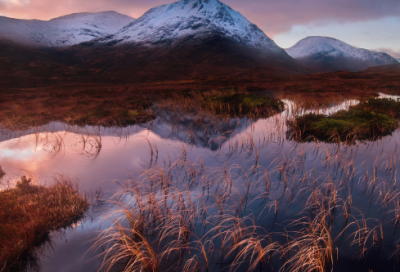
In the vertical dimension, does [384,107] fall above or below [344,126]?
above

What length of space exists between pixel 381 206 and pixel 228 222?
3857 mm

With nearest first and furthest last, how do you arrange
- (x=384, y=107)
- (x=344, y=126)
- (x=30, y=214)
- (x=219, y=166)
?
1. (x=30, y=214)
2. (x=219, y=166)
3. (x=344, y=126)
4. (x=384, y=107)

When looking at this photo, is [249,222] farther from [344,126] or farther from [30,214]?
[344,126]

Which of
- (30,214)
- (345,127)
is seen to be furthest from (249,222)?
(345,127)

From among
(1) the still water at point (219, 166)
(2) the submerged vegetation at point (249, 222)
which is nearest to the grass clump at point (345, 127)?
(1) the still water at point (219, 166)

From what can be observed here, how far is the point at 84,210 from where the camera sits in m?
5.31

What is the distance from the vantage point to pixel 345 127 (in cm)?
1066

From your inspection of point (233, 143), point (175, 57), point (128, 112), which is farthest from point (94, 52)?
point (233, 143)

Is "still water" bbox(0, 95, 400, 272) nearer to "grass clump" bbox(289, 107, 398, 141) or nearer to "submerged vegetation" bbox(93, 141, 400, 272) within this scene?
"submerged vegetation" bbox(93, 141, 400, 272)

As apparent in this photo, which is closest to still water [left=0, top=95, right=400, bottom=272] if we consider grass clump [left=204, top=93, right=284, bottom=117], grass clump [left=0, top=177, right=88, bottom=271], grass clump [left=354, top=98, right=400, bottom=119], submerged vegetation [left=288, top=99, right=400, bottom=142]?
grass clump [left=0, top=177, right=88, bottom=271]

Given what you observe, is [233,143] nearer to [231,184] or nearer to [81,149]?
[231,184]

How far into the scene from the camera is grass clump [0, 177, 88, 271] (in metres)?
3.89

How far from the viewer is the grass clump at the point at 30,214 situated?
3887 millimetres

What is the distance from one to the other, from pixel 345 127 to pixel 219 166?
765 cm
